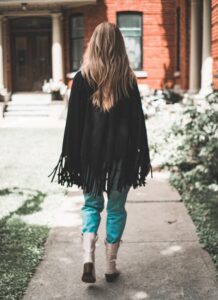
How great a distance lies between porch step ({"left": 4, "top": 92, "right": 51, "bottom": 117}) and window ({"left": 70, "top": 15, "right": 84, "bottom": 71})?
5.59 feet

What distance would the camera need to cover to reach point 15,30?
21688 mm

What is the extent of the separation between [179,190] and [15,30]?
15.9 meters

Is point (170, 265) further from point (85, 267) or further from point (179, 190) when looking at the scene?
point (179, 190)

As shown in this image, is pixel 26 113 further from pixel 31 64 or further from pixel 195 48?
pixel 195 48

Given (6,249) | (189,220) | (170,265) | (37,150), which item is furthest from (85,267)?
(37,150)

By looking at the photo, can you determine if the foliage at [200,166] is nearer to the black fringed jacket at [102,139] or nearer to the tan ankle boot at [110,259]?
the tan ankle boot at [110,259]

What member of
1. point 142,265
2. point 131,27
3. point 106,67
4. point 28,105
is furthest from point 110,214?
point 131,27

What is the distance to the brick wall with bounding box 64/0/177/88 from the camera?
2005 centimetres

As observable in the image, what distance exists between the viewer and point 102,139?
374cm

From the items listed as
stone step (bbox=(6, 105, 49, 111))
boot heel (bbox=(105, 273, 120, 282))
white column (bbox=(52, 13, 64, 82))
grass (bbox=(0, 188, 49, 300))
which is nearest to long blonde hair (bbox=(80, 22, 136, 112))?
boot heel (bbox=(105, 273, 120, 282))

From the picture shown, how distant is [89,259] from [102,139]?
2.65 feet

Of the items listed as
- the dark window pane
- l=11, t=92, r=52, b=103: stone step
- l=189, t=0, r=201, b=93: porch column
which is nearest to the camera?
l=189, t=0, r=201, b=93: porch column

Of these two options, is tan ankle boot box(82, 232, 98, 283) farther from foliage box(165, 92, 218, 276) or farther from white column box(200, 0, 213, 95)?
white column box(200, 0, 213, 95)

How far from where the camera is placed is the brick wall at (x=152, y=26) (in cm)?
2005
